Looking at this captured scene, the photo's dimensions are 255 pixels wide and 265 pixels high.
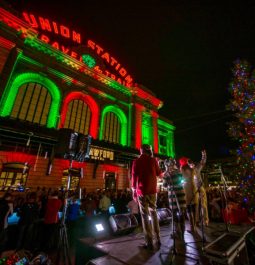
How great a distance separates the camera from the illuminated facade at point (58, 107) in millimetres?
12484

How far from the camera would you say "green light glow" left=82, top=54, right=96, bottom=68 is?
20.3 metres

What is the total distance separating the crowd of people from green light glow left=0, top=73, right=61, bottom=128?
8.55 m

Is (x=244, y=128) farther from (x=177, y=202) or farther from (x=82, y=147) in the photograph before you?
(x=82, y=147)

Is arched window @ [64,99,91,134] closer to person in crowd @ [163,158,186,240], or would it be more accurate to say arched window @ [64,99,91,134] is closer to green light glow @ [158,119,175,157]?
green light glow @ [158,119,175,157]

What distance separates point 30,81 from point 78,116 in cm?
569

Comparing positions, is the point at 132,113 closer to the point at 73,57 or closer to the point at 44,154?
the point at 73,57

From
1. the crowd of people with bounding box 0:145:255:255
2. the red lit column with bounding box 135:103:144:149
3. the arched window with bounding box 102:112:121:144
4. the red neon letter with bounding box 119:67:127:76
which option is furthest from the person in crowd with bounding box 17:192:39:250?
the red neon letter with bounding box 119:67:127:76

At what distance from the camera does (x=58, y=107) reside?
16438 millimetres

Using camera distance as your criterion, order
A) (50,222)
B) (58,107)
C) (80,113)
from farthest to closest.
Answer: (80,113) < (58,107) < (50,222)

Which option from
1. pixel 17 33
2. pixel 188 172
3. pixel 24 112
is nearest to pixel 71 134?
pixel 188 172

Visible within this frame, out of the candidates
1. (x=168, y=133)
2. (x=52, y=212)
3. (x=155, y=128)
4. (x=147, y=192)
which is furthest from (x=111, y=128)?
(x=147, y=192)

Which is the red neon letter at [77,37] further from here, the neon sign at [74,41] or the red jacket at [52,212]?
the red jacket at [52,212]

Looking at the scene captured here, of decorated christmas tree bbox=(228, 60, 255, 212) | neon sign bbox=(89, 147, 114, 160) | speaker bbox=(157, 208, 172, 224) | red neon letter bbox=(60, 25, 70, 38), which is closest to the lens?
speaker bbox=(157, 208, 172, 224)

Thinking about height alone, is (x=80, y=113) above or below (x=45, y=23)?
below
